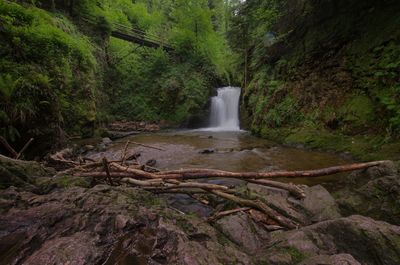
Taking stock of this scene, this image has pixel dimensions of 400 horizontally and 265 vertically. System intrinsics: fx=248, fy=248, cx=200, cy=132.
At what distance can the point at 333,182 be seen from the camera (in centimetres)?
490

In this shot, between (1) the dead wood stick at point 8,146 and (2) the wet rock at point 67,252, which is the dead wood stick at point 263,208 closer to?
(2) the wet rock at point 67,252

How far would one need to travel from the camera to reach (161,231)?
2455mm

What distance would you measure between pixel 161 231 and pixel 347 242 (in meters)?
1.77

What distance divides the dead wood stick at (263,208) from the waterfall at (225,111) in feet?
45.7

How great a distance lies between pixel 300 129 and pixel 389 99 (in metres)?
3.53

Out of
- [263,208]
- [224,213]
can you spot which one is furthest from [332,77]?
[224,213]

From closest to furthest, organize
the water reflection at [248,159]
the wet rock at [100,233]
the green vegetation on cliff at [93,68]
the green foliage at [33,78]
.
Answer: the wet rock at [100,233]
the green foliage at [33,78]
the green vegetation on cliff at [93,68]
the water reflection at [248,159]

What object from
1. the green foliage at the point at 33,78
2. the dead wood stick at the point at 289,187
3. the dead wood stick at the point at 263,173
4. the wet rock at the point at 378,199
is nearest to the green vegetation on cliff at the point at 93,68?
the green foliage at the point at 33,78

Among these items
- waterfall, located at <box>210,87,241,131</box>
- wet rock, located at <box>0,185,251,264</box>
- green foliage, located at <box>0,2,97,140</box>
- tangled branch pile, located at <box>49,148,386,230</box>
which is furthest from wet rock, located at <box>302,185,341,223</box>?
waterfall, located at <box>210,87,241,131</box>

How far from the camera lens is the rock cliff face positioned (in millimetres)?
7168

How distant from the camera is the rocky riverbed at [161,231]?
213cm

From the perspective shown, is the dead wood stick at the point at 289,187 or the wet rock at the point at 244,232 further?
the dead wood stick at the point at 289,187

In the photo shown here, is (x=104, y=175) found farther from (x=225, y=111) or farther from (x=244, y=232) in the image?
(x=225, y=111)

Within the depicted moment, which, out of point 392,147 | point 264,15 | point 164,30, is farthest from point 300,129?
point 164,30
